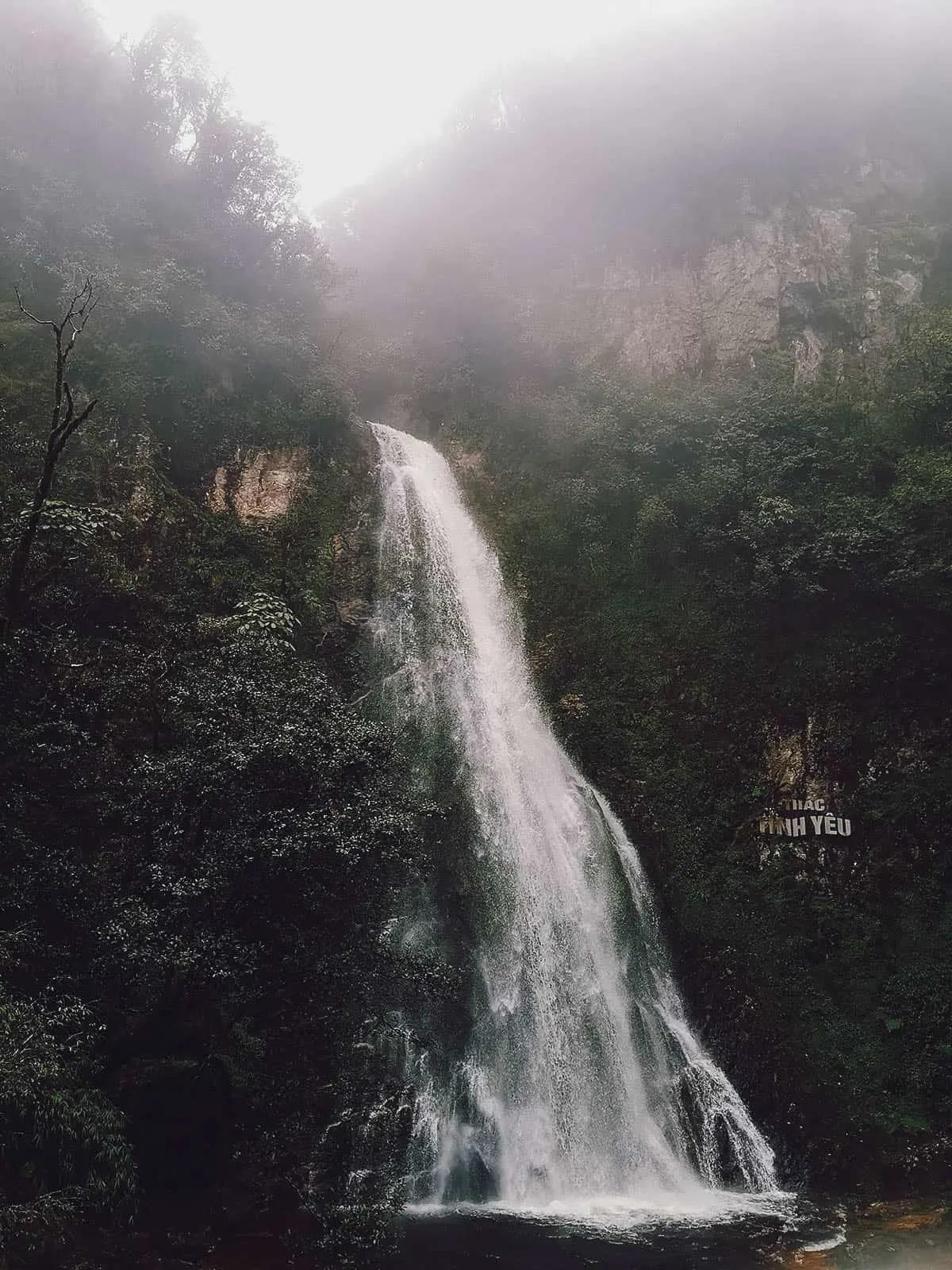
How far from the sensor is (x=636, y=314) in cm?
2155

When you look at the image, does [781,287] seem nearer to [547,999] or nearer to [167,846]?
[547,999]

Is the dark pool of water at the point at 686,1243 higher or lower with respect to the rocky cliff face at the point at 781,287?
lower

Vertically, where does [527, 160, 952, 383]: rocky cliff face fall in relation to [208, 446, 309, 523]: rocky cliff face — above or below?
above

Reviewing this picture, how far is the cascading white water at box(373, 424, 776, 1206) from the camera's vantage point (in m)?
9.12

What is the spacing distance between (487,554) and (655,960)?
885 centimetres

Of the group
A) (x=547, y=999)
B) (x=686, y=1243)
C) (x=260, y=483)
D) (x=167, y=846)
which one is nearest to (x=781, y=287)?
(x=260, y=483)

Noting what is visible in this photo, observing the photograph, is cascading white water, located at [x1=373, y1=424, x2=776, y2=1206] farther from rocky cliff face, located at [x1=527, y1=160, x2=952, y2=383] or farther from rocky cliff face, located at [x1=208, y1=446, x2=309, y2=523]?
rocky cliff face, located at [x1=527, y1=160, x2=952, y2=383]

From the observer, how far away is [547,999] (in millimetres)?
10273

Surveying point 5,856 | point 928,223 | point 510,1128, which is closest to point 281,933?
point 5,856

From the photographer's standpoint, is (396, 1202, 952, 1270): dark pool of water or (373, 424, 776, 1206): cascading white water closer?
(396, 1202, 952, 1270): dark pool of water

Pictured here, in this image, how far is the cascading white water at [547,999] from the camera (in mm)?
9125

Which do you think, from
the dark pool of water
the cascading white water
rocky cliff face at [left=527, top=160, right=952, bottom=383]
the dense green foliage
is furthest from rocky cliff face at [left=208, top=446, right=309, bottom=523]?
the dark pool of water

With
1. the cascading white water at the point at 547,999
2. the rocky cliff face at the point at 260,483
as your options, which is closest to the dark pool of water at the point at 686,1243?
the cascading white water at the point at 547,999

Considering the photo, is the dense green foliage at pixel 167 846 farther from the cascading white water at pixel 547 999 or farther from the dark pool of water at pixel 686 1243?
the cascading white water at pixel 547 999
